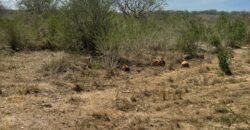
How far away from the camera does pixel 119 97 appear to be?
1033cm

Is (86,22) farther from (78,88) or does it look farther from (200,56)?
(78,88)

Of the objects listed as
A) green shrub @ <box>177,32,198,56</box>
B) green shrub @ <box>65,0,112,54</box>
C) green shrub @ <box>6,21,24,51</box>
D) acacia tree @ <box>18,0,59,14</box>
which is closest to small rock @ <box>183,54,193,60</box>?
green shrub @ <box>177,32,198,56</box>

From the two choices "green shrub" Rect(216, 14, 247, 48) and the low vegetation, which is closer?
the low vegetation

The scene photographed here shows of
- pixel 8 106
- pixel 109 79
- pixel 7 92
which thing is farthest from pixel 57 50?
pixel 8 106

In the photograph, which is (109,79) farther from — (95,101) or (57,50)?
(57,50)

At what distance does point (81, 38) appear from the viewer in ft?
59.0

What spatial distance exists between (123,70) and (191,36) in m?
4.93

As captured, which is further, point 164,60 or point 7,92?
point 164,60

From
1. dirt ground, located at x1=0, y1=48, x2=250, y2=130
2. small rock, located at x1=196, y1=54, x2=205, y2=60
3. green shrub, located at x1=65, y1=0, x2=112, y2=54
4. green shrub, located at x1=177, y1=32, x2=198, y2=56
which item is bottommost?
dirt ground, located at x1=0, y1=48, x2=250, y2=130

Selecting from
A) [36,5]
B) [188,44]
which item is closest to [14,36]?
[188,44]

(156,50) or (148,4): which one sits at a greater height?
(148,4)

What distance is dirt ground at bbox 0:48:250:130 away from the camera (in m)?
8.38

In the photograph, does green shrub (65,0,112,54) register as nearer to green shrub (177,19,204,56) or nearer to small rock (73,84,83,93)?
green shrub (177,19,204,56)

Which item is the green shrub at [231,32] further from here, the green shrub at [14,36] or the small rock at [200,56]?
the green shrub at [14,36]
